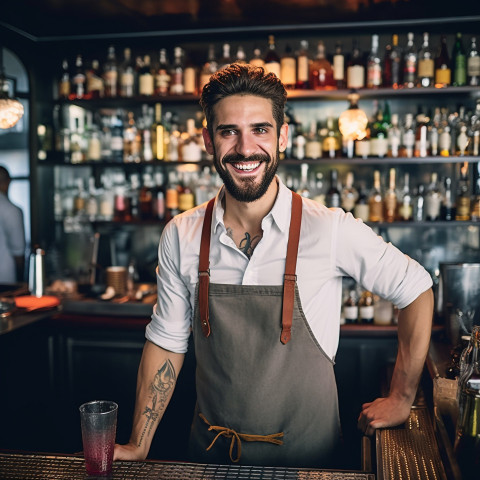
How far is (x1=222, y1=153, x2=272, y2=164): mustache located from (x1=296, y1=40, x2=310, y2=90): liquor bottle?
214 centimetres

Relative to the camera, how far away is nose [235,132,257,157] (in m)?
1.49

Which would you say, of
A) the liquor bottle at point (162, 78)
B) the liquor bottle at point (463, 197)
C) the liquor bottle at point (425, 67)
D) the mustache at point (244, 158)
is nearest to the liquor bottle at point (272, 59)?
the liquor bottle at point (162, 78)

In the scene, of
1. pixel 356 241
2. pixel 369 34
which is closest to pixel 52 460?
pixel 356 241

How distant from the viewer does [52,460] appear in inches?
49.5

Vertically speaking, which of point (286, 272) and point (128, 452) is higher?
point (286, 272)

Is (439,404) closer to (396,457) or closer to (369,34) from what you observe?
(396,457)

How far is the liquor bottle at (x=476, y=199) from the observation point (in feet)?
11.3

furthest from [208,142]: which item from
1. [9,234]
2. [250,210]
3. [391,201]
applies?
[9,234]

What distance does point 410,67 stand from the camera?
3402 mm

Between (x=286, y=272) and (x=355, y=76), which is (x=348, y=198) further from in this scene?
(x=286, y=272)

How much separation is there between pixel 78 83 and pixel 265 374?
288cm

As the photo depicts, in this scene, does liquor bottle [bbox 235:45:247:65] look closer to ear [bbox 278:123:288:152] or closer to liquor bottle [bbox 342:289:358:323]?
liquor bottle [bbox 342:289:358:323]

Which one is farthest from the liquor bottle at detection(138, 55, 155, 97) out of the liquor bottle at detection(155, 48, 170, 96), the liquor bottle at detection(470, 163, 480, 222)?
the liquor bottle at detection(470, 163, 480, 222)

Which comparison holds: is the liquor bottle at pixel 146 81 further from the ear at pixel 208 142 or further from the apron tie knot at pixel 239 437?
the apron tie knot at pixel 239 437
